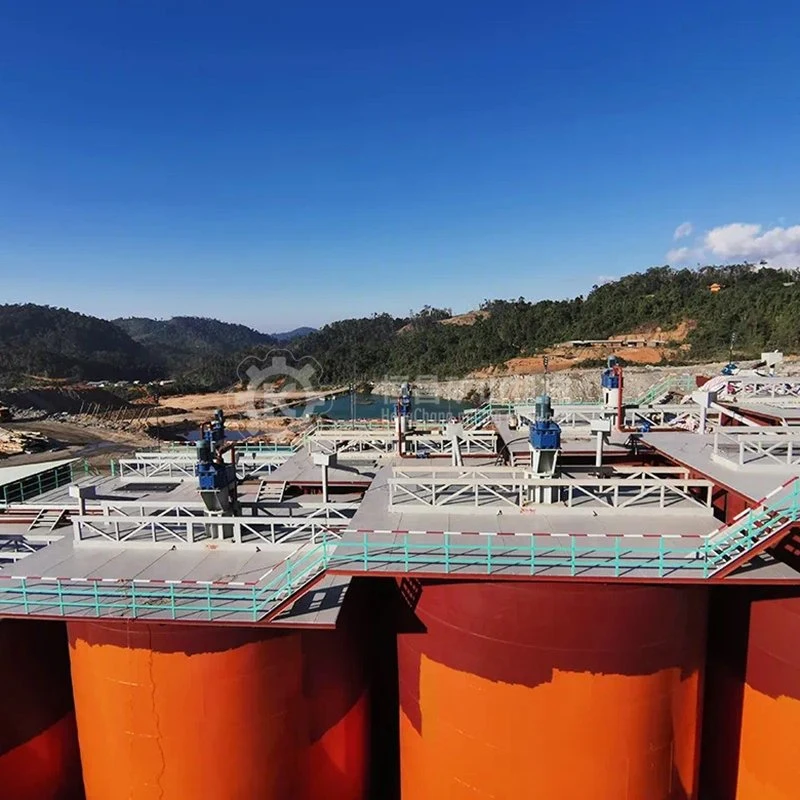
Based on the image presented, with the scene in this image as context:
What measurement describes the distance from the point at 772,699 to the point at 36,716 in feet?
56.7

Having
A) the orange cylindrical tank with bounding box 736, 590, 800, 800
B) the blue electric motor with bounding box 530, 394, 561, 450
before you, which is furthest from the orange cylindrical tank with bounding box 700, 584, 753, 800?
the blue electric motor with bounding box 530, 394, 561, 450

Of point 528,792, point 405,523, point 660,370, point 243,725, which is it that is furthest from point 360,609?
point 660,370

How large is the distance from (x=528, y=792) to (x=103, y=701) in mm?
9394

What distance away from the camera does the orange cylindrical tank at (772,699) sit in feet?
37.6

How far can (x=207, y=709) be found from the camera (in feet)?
37.9

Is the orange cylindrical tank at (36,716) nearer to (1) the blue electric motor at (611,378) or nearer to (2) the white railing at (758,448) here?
(2) the white railing at (758,448)

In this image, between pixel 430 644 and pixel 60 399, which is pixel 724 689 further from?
pixel 60 399

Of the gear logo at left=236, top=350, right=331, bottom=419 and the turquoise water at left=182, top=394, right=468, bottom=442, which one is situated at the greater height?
the gear logo at left=236, top=350, right=331, bottom=419

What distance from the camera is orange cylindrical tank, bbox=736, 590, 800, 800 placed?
1147 cm

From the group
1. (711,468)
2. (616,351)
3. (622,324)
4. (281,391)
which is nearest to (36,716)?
(711,468)

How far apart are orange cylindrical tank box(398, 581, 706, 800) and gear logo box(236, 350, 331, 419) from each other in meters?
75.3

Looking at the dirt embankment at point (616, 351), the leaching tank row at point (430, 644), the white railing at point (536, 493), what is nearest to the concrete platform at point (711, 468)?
the leaching tank row at point (430, 644)

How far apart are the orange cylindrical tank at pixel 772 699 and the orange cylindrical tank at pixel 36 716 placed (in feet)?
54.4

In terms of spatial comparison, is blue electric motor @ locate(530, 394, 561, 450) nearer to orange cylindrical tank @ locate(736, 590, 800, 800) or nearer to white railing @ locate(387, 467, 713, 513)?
white railing @ locate(387, 467, 713, 513)
